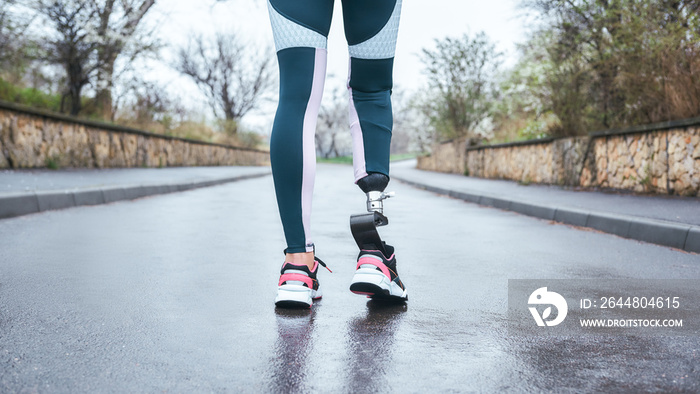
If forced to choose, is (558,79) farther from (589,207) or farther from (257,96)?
(257,96)

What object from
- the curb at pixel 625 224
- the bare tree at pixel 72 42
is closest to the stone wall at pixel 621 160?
the curb at pixel 625 224

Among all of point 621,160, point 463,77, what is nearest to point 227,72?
point 463,77

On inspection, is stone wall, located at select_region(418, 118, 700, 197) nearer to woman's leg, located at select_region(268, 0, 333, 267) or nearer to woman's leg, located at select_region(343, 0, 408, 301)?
woman's leg, located at select_region(343, 0, 408, 301)

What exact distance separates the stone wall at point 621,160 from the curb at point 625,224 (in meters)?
1.91

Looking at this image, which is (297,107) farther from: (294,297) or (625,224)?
Result: (625,224)

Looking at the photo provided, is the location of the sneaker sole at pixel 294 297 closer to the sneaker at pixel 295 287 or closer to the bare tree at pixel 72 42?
the sneaker at pixel 295 287

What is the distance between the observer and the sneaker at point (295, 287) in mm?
2258

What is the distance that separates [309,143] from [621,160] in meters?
7.33

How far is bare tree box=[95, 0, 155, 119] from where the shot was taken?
1368 centimetres

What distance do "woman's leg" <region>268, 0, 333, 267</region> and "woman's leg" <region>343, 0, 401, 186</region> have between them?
5.8 inches

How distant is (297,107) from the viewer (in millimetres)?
2396

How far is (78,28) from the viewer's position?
41.2 feet

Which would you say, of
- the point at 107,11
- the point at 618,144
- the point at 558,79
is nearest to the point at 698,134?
the point at 618,144

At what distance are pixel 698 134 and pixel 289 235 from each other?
20.4 ft
